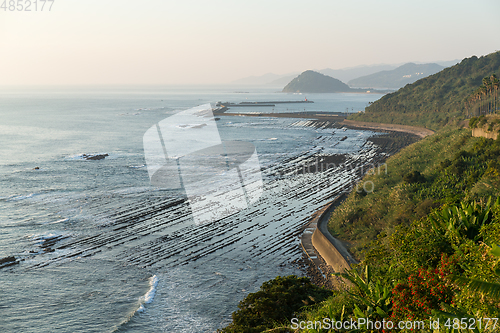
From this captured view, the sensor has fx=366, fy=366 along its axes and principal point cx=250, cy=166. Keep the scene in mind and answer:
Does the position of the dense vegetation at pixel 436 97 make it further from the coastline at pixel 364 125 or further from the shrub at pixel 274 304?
the shrub at pixel 274 304

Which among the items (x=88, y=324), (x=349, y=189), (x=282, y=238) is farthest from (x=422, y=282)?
(x=349, y=189)

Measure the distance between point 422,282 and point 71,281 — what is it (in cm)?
2219

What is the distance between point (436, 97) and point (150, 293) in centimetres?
11757

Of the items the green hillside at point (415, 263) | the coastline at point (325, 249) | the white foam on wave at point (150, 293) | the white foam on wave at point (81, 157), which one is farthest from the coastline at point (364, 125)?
the white foam on wave at point (150, 293)

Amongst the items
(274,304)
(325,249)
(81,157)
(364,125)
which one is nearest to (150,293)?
(274,304)

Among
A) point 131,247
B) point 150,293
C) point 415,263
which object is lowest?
point 150,293

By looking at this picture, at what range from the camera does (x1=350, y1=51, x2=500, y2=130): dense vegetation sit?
106 metres

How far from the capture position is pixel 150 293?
22984 mm

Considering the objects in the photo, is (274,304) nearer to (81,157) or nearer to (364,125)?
(81,157)

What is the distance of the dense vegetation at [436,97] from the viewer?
106 metres

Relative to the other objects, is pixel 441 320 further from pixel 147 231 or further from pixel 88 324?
pixel 147 231

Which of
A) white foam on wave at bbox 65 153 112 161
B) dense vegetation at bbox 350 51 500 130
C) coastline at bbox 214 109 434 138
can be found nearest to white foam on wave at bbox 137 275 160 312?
white foam on wave at bbox 65 153 112 161

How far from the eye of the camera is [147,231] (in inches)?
1288

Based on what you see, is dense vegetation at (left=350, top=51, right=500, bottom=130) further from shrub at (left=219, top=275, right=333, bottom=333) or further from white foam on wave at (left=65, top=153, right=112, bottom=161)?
shrub at (left=219, top=275, right=333, bottom=333)
